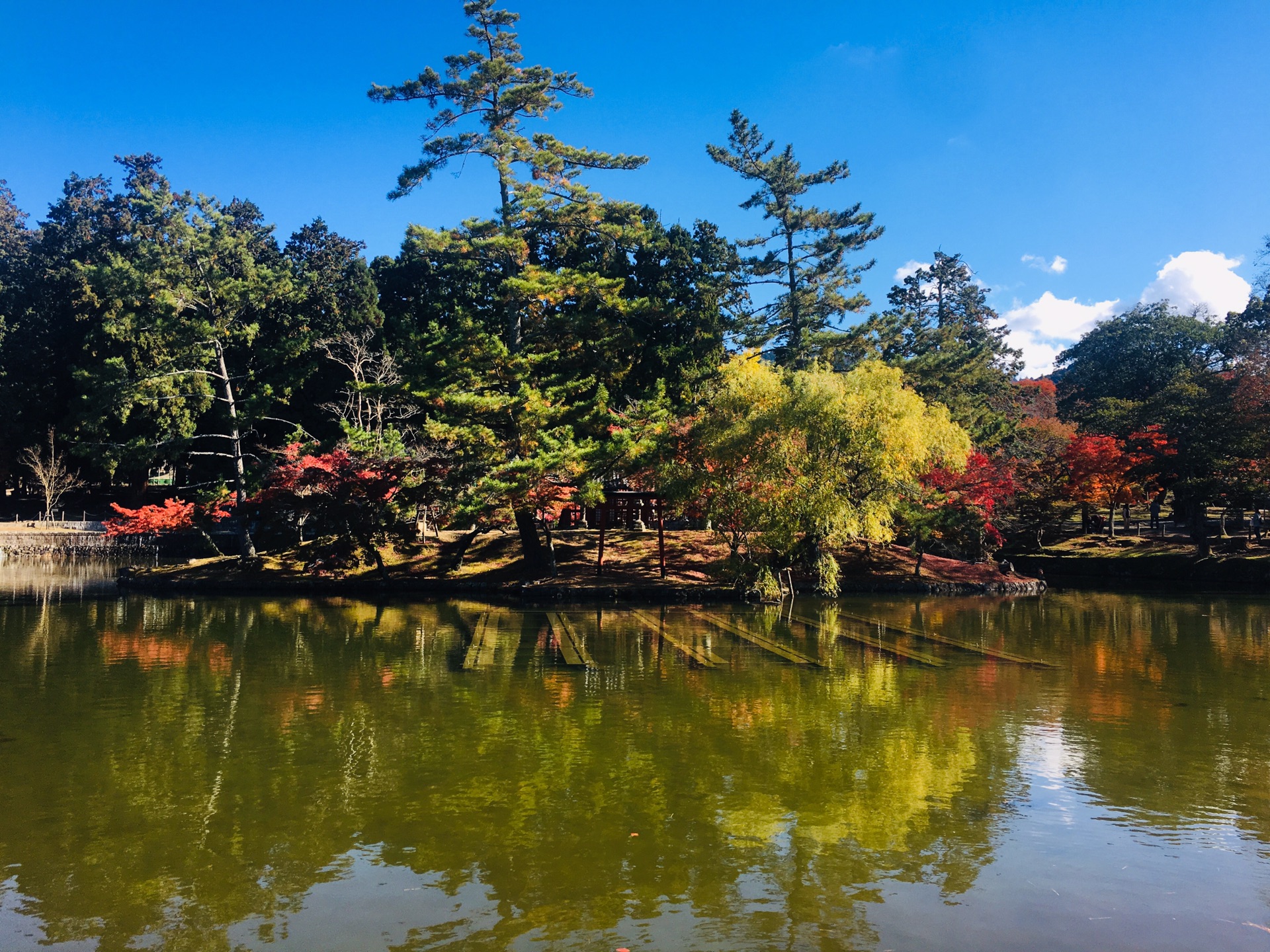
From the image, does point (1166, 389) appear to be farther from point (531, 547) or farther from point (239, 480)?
point (239, 480)

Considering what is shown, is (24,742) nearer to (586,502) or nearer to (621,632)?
(621,632)

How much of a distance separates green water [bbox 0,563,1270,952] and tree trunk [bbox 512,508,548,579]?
11.6 meters

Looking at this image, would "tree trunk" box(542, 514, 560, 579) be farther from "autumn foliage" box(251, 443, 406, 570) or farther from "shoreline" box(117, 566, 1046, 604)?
"autumn foliage" box(251, 443, 406, 570)

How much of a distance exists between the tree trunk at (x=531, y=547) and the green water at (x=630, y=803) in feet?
38.0

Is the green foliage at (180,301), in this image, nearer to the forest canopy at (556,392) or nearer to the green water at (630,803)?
the forest canopy at (556,392)

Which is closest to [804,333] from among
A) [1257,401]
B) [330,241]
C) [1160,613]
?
[1257,401]

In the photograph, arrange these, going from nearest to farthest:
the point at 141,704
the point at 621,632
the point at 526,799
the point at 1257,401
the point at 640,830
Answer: the point at 640,830
the point at 526,799
the point at 141,704
the point at 621,632
the point at 1257,401

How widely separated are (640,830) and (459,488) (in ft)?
62.5

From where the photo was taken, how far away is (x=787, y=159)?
36875 mm

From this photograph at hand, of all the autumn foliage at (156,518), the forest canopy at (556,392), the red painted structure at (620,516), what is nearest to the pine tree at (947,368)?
the forest canopy at (556,392)

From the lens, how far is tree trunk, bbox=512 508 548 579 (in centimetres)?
2609

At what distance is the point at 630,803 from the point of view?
23.4 feet

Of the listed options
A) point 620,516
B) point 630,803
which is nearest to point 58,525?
point 620,516

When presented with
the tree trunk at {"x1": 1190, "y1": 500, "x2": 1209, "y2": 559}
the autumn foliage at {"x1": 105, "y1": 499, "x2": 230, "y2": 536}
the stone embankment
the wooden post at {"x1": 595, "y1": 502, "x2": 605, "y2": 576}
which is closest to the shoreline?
the wooden post at {"x1": 595, "y1": 502, "x2": 605, "y2": 576}
